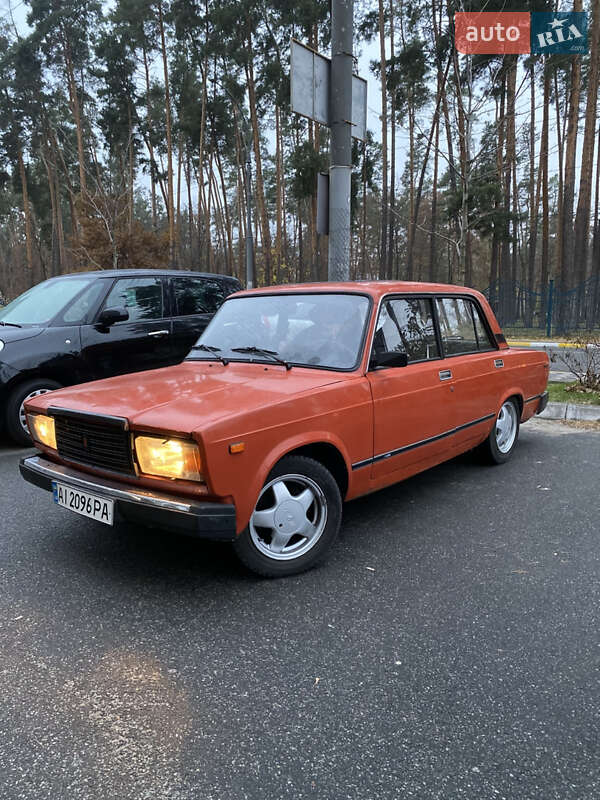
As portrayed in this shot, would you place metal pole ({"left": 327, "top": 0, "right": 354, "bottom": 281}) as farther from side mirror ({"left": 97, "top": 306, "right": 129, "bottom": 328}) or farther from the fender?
the fender

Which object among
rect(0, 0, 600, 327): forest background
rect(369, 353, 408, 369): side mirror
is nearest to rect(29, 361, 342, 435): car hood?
rect(369, 353, 408, 369): side mirror

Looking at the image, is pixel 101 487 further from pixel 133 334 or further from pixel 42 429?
pixel 133 334

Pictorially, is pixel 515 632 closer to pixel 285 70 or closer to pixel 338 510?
pixel 338 510

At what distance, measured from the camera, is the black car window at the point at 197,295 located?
22.4ft

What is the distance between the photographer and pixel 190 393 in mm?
3031

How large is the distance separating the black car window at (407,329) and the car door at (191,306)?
3.35m

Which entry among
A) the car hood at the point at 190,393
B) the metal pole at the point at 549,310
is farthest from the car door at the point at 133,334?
the metal pole at the point at 549,310

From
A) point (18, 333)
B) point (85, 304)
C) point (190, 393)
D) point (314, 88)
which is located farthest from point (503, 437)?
point (18, 333)

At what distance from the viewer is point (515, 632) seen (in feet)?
8.20

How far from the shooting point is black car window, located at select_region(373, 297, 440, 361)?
3633 millimetres

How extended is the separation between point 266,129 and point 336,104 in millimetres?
27496

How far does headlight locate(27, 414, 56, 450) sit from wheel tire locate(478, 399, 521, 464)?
11.5 feet

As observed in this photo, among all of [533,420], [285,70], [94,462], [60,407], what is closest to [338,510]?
[94,462]

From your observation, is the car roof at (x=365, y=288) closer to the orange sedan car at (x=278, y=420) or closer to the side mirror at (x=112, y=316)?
the orange sedan car at (x=278, y=420)
